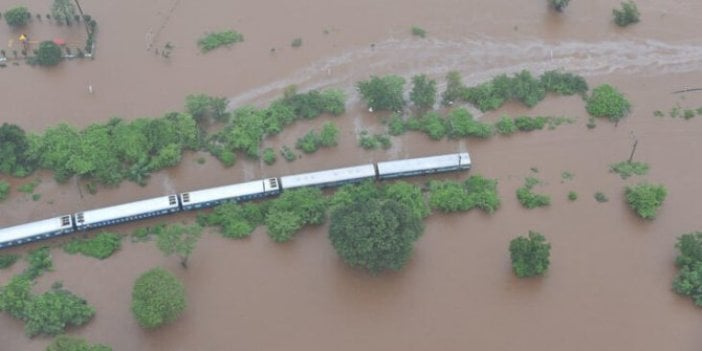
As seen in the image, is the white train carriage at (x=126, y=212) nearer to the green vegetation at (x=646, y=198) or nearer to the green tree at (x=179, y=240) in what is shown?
the green tree at (x=179, y=240)

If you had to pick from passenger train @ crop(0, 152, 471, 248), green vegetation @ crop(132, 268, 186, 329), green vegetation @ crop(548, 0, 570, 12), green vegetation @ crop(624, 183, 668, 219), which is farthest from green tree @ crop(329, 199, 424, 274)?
green vegetation @ crop(548, 0, 570, 12)

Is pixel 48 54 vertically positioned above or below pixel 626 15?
above

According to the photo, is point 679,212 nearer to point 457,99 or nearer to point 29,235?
point 457,99

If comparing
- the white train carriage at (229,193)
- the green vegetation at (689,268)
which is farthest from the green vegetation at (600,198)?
the white train carriage at (229,193)

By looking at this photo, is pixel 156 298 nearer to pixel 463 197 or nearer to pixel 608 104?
pixel 463 197

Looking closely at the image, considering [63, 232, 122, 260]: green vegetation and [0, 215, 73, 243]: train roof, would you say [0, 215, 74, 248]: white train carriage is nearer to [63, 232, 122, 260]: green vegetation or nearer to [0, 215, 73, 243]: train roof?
[0, 215, 73, 243]: train roof

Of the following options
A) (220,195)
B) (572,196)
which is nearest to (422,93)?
(572,196)
